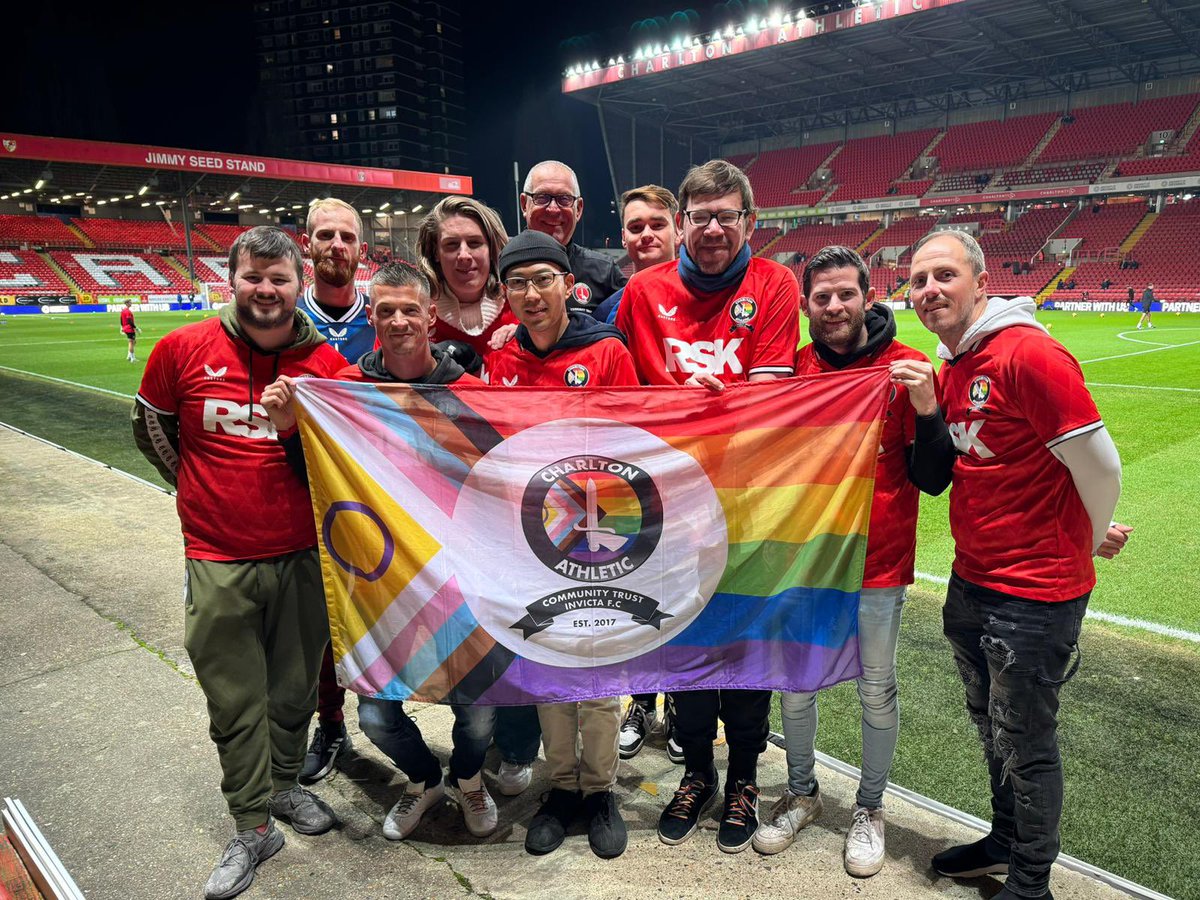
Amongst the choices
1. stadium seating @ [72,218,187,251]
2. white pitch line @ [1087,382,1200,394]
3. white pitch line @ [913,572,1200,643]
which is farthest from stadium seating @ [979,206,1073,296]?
stadium seating @ [72,218,187,251]

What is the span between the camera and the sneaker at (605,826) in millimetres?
2768

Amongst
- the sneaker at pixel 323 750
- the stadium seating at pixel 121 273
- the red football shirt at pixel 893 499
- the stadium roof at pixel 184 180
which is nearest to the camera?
the red football shirt at pixel 893 499

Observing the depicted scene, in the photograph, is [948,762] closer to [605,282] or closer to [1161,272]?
[605,282]

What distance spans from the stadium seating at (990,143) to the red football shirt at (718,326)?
52.9m

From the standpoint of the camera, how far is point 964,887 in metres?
2.55

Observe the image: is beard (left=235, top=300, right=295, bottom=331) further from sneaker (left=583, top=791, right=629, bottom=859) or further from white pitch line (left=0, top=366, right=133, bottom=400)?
white pitch line (left=0, top=366, right=133, bottom=400)

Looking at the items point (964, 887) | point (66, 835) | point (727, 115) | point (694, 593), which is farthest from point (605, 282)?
point (727, 115)

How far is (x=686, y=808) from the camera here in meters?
2.91

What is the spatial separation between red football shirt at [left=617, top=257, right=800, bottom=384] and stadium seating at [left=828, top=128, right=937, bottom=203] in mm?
53051

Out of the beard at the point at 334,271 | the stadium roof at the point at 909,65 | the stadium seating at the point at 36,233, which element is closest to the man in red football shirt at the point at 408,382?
the beard at the point at 334,271

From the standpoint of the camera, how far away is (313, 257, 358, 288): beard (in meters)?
3.53

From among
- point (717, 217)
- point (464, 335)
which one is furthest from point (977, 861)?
point (464, 335)

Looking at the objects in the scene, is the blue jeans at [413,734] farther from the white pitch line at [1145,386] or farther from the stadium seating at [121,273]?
the stadium seating at [121,273]

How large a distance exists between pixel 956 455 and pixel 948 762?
1.55 m
